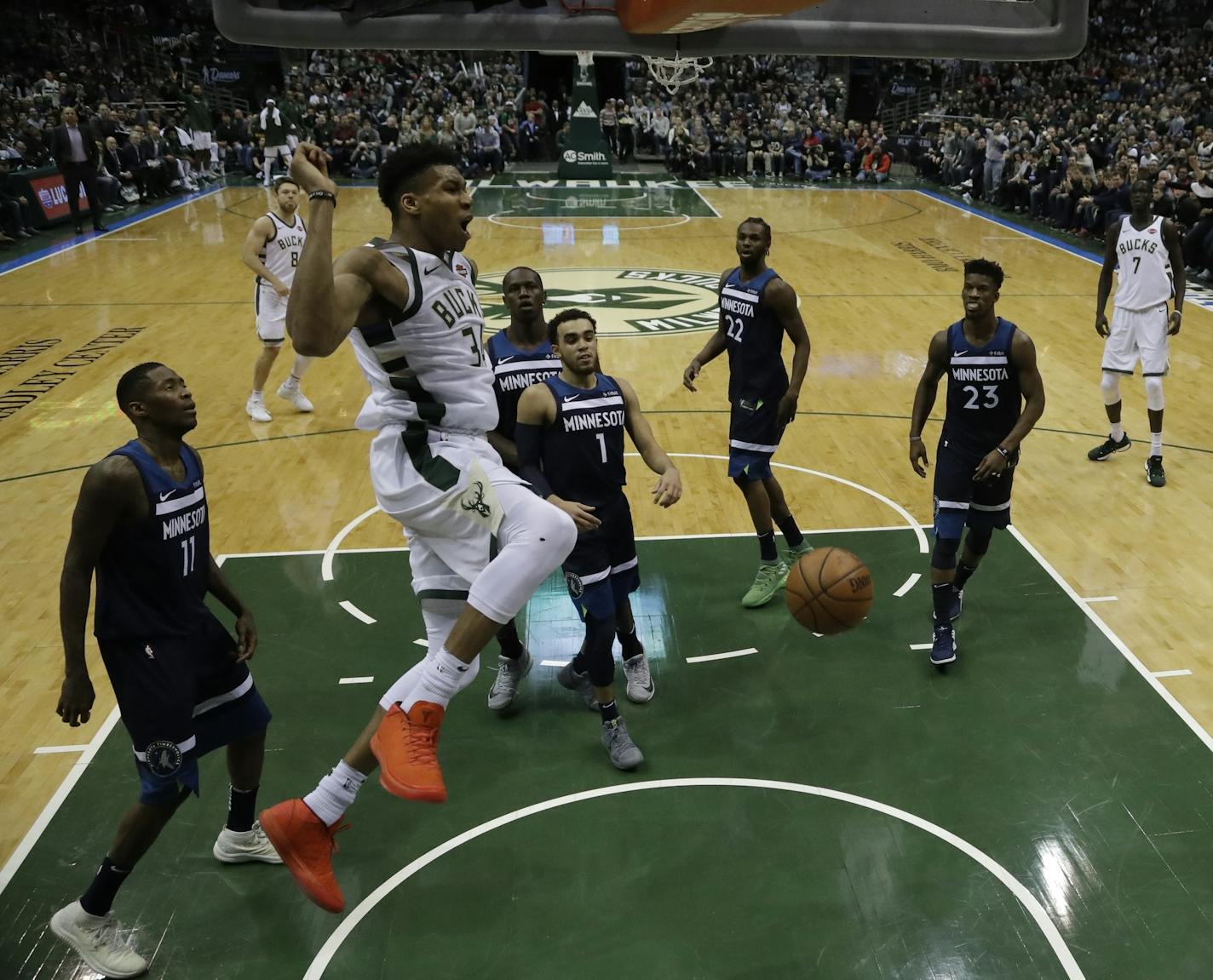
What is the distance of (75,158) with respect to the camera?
16.5 m

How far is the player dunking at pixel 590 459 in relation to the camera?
448cm

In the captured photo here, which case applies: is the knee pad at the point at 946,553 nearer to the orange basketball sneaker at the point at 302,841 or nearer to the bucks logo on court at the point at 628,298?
the orange basketball sneaker at the point at 302,841

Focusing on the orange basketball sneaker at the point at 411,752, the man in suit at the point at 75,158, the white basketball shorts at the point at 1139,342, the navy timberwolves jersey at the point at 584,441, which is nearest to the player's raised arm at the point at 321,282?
the orange basketball sneaker at the point at 411,752

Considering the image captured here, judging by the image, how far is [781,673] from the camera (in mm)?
5215

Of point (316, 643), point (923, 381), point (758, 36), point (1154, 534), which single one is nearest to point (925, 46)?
point (758, 36)

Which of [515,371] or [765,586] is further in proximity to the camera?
[765,586]

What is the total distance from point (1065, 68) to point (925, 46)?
2948 centimetres

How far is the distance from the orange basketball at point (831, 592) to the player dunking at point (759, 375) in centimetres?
95

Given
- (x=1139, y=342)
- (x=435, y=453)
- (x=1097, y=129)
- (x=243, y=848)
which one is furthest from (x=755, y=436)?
(x=1097, y=129)

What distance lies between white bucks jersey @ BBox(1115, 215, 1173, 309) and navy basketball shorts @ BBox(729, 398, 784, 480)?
3.57m

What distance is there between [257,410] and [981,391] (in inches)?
235

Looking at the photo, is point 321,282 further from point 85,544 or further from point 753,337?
point 753,337

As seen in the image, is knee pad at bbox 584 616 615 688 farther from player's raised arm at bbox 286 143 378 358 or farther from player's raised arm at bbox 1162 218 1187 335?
player's raised arm at bbox 1162 218 1187 335

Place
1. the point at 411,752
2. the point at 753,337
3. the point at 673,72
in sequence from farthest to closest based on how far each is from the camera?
the point at 673,72 < the point at 753,337 < the point at 411,752
